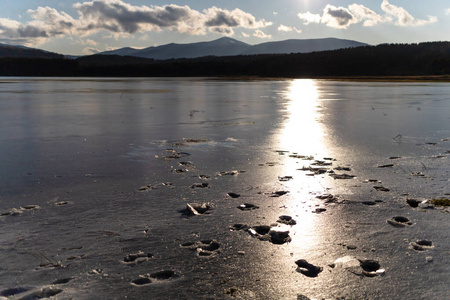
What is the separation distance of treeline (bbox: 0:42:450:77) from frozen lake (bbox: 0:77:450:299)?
101 m

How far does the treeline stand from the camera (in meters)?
107

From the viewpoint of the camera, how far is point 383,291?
2.94 m

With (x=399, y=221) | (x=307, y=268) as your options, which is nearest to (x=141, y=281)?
(x=307, y=268)

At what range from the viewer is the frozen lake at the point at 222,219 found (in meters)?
3.07

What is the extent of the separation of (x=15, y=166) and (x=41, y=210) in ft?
9.13

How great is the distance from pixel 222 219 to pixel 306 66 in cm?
12233

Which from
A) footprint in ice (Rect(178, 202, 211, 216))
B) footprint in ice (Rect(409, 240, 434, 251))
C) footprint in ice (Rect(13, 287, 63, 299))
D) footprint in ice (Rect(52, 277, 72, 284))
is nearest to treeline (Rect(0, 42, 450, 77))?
footprint in ice (Rect(409, 240, 434, 251))

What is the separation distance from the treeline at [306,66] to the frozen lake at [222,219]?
101 metres

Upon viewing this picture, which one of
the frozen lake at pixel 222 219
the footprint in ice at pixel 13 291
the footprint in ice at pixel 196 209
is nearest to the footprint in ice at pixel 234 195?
the frozen lake at pixel 222 219

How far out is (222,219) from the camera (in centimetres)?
444

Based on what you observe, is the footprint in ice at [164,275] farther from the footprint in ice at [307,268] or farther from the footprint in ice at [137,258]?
the footprint in ice at [307,268]

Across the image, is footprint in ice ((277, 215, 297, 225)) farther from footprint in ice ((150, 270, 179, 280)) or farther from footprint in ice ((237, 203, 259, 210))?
footprint in ice ((150, 270, 179, 280))

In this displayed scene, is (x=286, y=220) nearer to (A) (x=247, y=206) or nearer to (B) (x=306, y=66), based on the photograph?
(A) (x=247, y=206)

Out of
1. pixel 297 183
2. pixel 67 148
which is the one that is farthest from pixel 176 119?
pixel 297 183
